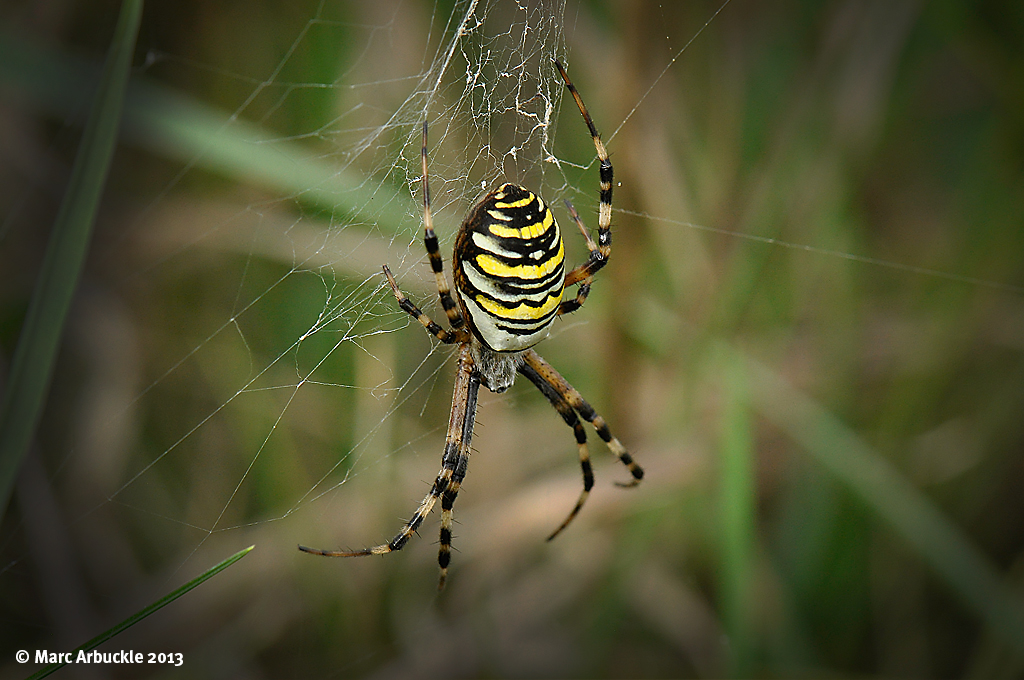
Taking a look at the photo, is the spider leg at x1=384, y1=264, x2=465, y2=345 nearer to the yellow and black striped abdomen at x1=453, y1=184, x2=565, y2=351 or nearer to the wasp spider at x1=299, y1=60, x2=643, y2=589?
the wasp spider at x1=299, y1=60, x2=643, y2=589

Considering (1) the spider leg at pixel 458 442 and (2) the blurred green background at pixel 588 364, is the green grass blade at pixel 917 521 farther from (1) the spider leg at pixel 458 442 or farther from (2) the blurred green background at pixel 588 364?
(1) the spider leg at pixel 458 442

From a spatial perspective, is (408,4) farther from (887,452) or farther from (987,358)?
(987,358)

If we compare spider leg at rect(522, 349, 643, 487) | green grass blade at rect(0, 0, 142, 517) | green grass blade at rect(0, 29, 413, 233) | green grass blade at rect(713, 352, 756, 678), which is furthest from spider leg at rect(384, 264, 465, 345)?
green grass blade at rect(713, 352, 756, 678)

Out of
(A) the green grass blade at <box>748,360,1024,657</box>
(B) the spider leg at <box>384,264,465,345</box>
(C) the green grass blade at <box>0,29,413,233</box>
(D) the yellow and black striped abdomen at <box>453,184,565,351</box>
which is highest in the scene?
(C) the green grass blade at <box>0,29,413,233</box>

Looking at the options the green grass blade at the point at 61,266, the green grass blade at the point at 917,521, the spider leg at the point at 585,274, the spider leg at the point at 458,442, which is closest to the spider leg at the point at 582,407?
the spider leg at the point at 458,442

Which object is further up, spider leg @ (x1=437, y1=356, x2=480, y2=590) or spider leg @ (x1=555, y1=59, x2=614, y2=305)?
spider leg @ (x1=555, y1=59, x2=614, y2=305)

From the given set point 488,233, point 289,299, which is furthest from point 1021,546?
point 289,299

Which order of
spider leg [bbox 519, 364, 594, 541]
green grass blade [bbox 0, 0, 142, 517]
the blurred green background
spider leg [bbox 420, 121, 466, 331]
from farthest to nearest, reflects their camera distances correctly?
spider leg [bbox 519, 364, 594, 541], the blurred green background, spider leg [bbox 420, 121, 466, 331], green grass blade [bbox 0, 0, 142, 517]
